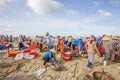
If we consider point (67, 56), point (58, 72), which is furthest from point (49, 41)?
point (58, 72)

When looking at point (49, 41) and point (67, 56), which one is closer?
point (67, 56)

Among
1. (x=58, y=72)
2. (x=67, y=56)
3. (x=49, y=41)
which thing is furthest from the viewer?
(x=49, y=41)

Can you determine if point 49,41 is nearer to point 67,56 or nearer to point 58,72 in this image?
point 67,56

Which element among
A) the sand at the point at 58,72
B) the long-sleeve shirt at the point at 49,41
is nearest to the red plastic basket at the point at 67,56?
the sand at the point at 58,72

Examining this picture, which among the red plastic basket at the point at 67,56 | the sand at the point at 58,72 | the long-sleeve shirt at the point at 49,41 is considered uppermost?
the long-sleeve shirt at the point at 49,41

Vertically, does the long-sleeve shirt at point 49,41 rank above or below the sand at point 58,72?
above

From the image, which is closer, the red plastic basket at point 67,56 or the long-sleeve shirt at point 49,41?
the red plastic basket at point 67,56

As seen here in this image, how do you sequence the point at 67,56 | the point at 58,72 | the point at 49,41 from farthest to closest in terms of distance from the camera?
the point at 49,41 → the point at 67,56 → the point at 58,72

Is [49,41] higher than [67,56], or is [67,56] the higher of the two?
[49,41]

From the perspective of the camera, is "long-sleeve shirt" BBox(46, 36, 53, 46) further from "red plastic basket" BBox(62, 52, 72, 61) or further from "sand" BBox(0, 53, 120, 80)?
"sand" BBox(0, 53, 120, 80)

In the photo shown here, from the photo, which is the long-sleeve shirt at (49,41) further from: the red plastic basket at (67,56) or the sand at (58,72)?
the sand at (58,72)

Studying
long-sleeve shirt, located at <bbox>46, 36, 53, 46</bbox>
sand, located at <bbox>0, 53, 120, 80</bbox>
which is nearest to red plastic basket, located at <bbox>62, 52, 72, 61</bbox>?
sand, located at <bbox>0, 53, 120, 80</bbox>

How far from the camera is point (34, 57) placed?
1436 centimetres

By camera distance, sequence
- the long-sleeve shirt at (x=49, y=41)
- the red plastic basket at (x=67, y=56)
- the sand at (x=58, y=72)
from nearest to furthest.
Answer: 1. the sand at (x=58, y=72)
2. the red plastic basket at (x=67, y=56)
3. the long-sleeve shirt at (x=49, y=41)
